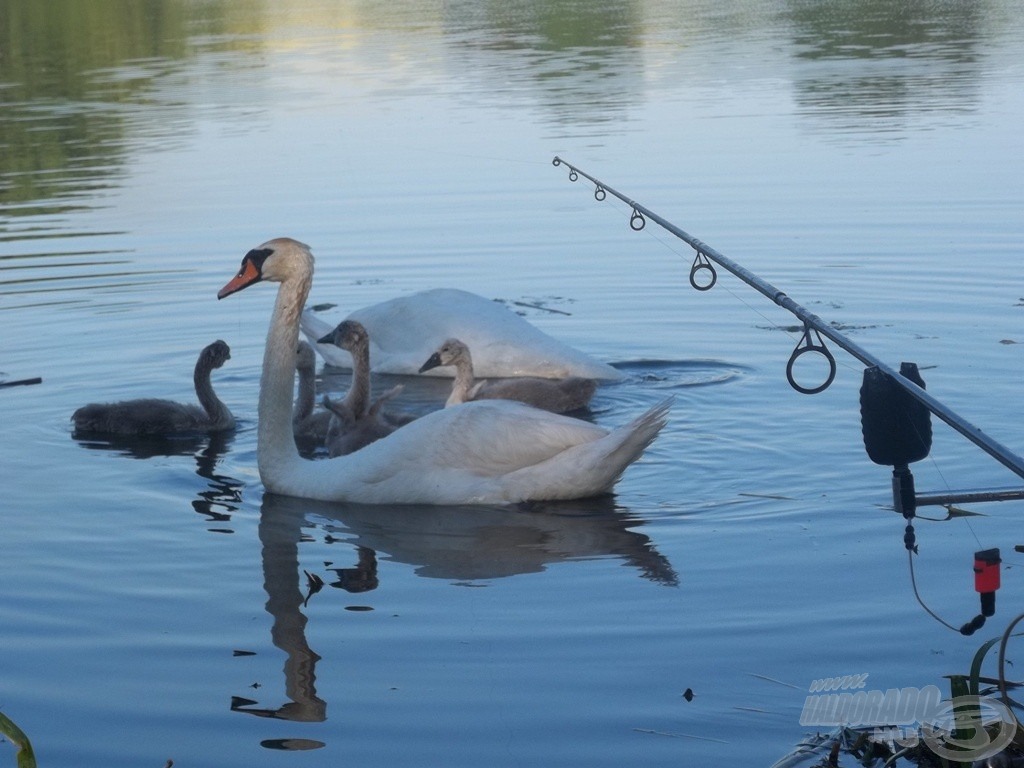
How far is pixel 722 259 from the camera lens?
5.64 meters

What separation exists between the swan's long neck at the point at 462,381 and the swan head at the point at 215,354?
136 centimetres

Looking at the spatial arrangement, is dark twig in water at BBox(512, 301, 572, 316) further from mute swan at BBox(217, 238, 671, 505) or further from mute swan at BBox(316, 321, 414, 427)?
mute swan at BBox(217, 238, 671, 505)

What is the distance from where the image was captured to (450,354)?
9.37m

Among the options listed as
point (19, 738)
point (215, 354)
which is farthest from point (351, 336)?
point (19, 738)

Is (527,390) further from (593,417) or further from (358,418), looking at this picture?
(358,418)

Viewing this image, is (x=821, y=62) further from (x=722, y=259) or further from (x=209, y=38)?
(x=722, y=259)

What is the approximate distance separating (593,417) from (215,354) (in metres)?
2.25

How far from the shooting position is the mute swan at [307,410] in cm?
917

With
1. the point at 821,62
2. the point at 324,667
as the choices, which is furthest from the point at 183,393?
the point at 821,62

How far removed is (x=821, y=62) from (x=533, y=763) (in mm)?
25361

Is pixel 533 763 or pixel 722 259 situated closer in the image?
pixel 533 763

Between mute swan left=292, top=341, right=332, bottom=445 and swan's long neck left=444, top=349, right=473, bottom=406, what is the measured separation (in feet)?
2.40

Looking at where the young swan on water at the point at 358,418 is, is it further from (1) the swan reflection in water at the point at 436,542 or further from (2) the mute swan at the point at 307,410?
(1) the swan reflection in water at the point at 436,542

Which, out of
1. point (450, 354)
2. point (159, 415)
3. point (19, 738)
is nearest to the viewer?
point (19, 738)
